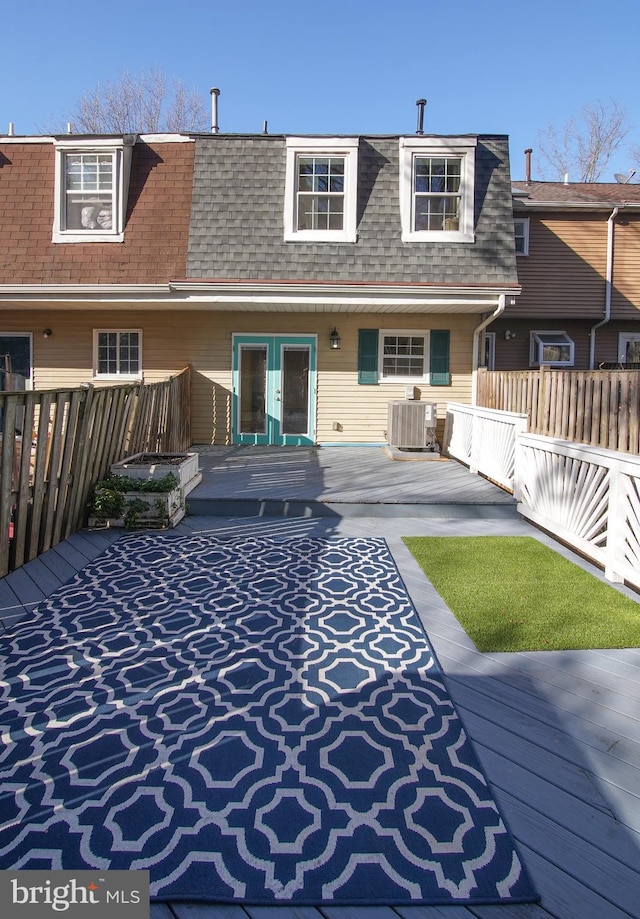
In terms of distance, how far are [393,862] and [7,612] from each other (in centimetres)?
266

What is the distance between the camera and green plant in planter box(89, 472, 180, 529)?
525 cm

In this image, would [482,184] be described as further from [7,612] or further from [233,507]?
[7,612]

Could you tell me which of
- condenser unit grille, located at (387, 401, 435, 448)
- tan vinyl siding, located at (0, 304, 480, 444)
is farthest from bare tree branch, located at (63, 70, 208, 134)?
condenser unit grille, located at (387, 401, 435, 448)

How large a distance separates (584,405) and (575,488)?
0.77 metres

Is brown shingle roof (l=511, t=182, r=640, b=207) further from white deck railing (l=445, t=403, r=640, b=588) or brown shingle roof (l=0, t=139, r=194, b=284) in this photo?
white deck railing (l=445, t=403, r=640, b=588)

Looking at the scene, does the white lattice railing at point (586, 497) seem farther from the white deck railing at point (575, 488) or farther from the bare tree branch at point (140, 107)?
the bare tree branch at point (140, 107)

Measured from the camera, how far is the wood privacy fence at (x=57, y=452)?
389cm

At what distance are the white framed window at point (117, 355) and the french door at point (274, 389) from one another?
6.02 feet

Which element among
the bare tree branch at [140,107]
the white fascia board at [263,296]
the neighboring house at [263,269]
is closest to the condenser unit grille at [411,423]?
the neighboring house at [263,269]

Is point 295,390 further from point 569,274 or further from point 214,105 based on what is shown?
point 569,274

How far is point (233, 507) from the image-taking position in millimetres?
6020

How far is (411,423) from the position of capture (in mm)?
9320

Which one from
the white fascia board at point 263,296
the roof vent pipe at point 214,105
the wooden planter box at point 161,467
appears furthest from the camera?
the roof vent pipe at point 214,105

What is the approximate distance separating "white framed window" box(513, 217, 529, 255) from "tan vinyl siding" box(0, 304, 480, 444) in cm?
371
